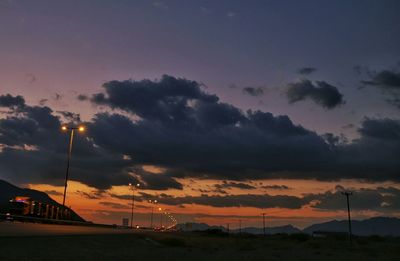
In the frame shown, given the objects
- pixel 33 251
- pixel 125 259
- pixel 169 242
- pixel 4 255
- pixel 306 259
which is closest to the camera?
pixel 4 255

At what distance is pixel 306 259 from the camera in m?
35.5

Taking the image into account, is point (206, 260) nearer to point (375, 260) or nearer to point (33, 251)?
point (33, 251)

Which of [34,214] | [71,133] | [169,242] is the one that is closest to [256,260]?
[169,242]

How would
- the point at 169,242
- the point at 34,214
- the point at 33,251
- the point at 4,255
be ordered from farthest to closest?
the point at 34,214 → the point at 169,242 → the point at 33,251 → the point at 4,255

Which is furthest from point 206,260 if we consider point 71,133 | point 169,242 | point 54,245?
point 71,133

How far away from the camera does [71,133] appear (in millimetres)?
65375

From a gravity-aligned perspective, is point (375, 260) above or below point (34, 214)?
below

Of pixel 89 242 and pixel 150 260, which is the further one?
pixel 89 242

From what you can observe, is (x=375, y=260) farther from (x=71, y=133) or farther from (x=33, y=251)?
(x=71, y=133)

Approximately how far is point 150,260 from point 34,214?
51016 mm

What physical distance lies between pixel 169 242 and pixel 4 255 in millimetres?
27925

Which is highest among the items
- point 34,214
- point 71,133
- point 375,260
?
point 71,133

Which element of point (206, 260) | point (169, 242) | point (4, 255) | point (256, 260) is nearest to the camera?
point (4, 255)

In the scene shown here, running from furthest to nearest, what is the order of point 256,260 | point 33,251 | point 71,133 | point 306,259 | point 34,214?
point 34,214 → point 71,133 → point 306,259 → point 256,260 → point 33,251
